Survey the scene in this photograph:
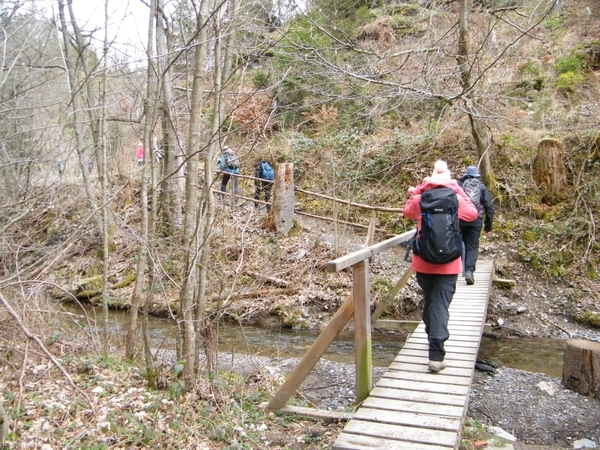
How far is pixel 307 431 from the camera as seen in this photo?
4.74 m

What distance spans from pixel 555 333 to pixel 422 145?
7.29 m

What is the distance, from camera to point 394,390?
4645mm

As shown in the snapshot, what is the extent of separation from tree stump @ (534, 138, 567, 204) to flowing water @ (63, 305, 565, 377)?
4.38m

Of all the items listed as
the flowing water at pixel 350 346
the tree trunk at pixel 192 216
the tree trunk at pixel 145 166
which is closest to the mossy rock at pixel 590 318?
the flowing water at pixel 350 346

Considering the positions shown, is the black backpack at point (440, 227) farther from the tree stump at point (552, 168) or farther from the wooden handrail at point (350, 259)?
the tree stump at point (552, 168)

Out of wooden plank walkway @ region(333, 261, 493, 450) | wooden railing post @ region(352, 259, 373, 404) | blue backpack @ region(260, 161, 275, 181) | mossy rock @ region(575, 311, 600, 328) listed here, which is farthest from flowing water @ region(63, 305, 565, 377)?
blue backpack @ region(260, 161, 275, 181)

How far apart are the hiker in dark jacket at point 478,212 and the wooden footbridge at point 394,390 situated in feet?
7.65

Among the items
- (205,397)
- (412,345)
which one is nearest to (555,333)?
(412,345)

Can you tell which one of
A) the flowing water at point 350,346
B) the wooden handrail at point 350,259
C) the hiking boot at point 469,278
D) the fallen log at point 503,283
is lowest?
the flowing water at point 350,346

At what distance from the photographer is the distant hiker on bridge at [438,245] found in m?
4.77

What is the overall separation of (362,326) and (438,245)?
41.0 inches

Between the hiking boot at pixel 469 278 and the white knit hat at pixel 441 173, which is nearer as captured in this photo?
the white knit hat at pixel 441 173

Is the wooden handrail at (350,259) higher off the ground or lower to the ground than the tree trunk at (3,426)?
higher

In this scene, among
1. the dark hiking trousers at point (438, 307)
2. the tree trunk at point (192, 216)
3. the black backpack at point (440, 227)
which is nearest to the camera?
the black backpack at point (440, 227)
